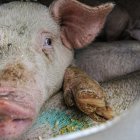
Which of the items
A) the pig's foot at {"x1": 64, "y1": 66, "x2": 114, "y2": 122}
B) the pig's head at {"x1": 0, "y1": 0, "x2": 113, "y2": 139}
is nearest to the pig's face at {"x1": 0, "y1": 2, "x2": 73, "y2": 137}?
the pig's head at {"x1": 0, "y1": 0, "x2": 113, "y2": 139}

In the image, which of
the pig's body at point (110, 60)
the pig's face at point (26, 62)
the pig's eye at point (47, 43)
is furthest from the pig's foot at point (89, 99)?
Answer: the pig's body at point (110, 60)

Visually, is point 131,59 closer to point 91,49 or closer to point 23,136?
point 91,49

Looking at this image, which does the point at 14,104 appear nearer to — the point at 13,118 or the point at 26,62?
the point at 13,118

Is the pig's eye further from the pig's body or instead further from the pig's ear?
the pig's body

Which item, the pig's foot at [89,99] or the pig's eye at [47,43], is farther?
the pig's eye at [47,43]

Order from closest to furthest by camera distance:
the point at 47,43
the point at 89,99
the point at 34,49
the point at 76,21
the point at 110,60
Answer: the point at 89,99 < the point at 34,49 < the point at 47,43 < the point at 76,21 < the point at 110,60

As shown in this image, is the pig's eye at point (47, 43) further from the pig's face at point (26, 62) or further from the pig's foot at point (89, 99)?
the pig's foot at point (89, 99)

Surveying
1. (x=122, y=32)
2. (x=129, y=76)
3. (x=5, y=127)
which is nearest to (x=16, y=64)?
(x=5, y=127)

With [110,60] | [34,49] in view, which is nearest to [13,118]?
[34,49]
